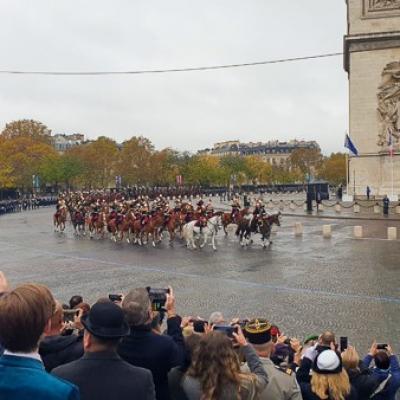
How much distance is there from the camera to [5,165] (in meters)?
69.2

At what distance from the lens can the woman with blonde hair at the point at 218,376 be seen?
11.5 ft

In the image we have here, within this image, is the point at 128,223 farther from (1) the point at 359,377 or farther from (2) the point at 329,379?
(2) the point at 329,379

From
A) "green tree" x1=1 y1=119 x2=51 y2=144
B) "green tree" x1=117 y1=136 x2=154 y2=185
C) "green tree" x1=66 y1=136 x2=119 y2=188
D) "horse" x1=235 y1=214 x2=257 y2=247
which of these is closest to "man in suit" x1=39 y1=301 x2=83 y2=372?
"horse" x1=235 y1=214 x2=257 y2=247

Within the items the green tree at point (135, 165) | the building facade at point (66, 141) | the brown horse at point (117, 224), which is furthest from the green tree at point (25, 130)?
the brown horse at point (117, 224)

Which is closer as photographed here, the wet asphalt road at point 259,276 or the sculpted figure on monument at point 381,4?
the wet asphalt road at point 259,276

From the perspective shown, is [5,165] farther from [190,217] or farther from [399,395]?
[399,395]

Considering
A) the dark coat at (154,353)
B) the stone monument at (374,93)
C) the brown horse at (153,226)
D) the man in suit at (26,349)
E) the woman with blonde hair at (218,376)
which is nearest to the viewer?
the man in suit at (26,349)

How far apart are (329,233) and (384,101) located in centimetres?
2029

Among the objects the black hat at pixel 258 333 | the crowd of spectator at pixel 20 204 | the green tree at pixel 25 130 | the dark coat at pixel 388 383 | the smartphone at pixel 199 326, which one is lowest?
the crowd of spectator at pixel 20 204

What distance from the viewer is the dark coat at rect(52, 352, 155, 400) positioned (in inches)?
123

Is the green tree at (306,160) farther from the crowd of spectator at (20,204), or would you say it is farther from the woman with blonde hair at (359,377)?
the woman with blonde hair at (359,377)

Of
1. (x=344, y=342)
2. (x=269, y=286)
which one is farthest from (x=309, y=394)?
(x=269, y=286)

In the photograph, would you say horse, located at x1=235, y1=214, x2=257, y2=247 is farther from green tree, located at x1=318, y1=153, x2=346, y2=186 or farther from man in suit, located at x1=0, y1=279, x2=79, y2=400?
green tree, located at x1=318, y1=153, x2=346, y2=186

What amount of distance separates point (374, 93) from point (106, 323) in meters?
41.5
